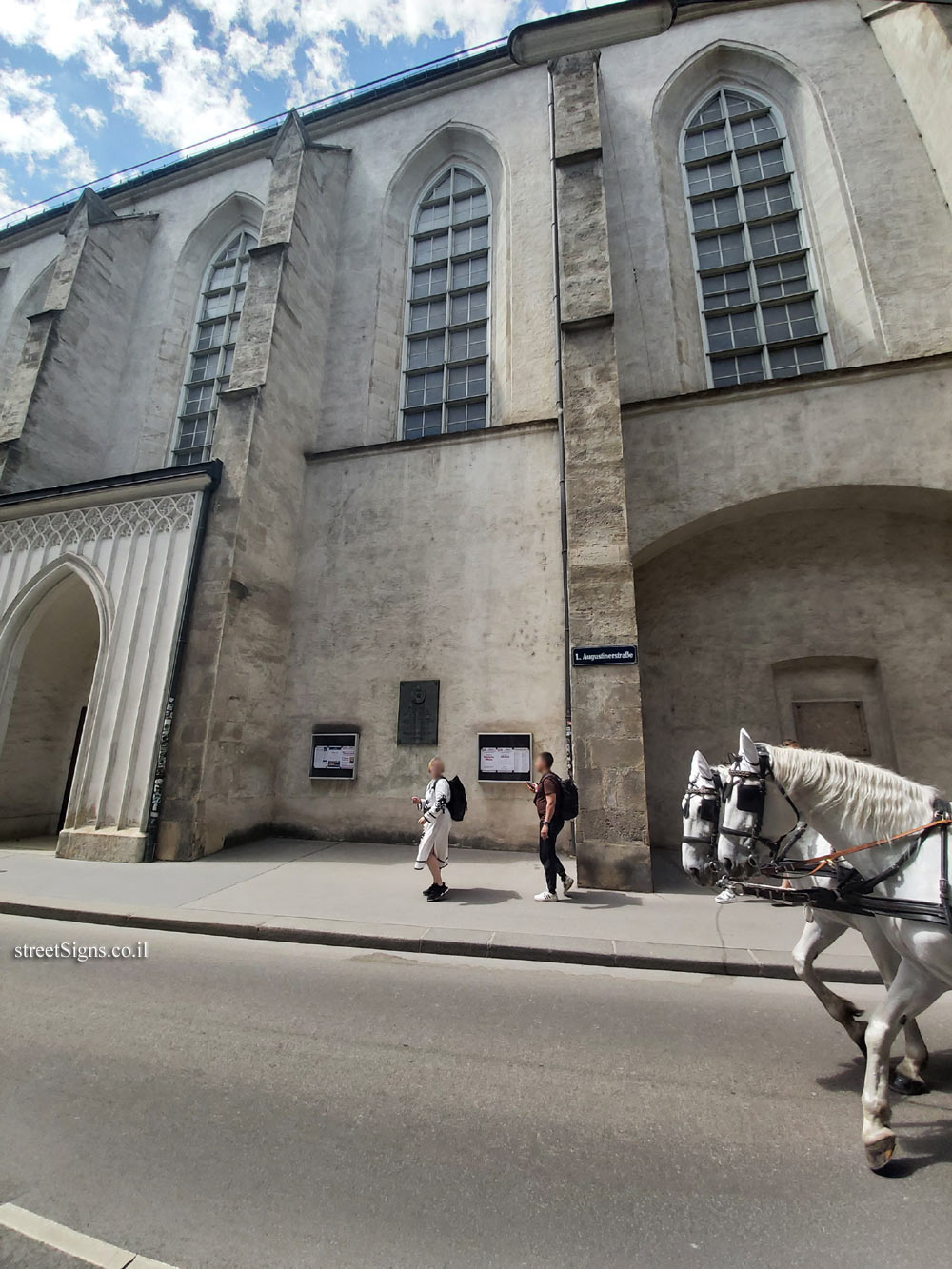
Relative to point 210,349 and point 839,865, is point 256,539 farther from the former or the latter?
point 839,865

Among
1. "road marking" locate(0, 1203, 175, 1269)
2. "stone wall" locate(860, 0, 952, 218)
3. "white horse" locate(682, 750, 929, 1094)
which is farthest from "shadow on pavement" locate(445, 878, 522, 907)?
"stone wall" locate(860, 0, 952, 218)

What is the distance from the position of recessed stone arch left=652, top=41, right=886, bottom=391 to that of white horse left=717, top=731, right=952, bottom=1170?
30.6 feet

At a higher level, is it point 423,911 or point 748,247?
point 748,247

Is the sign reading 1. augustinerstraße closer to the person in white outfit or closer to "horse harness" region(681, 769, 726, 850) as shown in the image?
the person in white outfit

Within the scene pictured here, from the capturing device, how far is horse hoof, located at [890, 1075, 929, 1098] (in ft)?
8.80

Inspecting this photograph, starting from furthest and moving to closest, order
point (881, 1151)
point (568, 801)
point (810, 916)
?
point (568, 801)
point (810, 916)
point (881, 1151)

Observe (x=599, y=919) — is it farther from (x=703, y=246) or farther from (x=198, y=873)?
(x=703, y=246)

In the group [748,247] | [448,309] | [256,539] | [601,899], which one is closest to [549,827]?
[601,899]

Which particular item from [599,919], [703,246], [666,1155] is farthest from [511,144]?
[666,1155]

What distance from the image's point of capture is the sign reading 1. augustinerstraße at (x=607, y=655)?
285 inches

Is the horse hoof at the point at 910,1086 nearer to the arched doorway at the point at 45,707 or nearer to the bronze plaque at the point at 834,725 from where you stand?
the bronze plaque at the point at 834,725

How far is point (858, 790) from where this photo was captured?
2.82 meters

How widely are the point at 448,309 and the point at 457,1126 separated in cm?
1434

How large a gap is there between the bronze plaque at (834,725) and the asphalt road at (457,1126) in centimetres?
616
